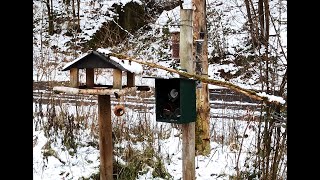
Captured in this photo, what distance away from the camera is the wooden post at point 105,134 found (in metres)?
3.16

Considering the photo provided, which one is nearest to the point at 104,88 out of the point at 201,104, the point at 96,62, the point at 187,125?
the point at 96,62

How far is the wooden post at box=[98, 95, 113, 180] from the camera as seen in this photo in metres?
3.16

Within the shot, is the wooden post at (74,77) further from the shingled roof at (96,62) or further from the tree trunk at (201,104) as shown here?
the tree trunk at (201,104)

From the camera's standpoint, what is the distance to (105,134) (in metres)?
3.19

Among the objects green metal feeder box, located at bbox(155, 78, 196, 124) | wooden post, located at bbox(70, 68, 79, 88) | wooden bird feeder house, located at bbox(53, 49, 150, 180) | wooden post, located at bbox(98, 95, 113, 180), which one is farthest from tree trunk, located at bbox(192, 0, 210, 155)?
wooden post, located at bbox(70, 68, 79, 88)

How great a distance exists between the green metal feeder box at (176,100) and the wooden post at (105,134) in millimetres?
485

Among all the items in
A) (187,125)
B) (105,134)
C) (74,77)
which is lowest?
(105,134)

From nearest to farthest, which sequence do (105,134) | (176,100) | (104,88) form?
(176,100) → (104,88) → (105,134)

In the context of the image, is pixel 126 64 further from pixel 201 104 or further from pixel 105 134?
pixel 201 104

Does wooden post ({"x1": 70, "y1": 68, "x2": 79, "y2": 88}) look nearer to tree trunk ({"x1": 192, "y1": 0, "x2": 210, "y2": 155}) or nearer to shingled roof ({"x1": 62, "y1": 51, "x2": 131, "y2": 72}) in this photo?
shingled roof ({"x1": 62, "y1": 51, "x2": 131, "y2": 72})

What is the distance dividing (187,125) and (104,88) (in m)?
0.67
